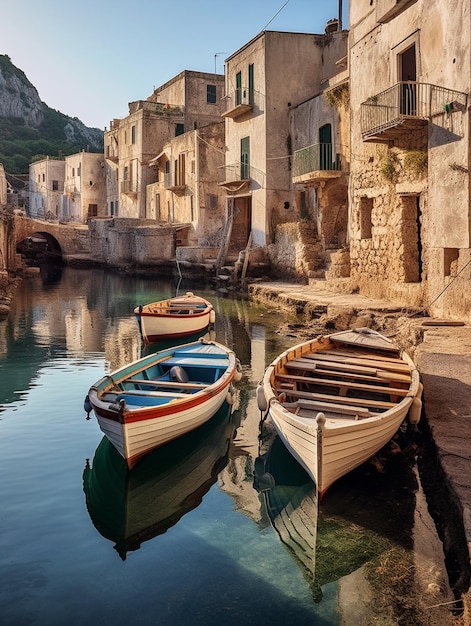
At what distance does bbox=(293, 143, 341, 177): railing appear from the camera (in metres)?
24.1

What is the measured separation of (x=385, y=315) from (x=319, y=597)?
435 inches

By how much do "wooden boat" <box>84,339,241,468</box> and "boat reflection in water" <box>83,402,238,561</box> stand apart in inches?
13.3

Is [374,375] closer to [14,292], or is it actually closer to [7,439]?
[7,439]

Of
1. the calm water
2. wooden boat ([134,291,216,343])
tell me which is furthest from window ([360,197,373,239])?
the calm water

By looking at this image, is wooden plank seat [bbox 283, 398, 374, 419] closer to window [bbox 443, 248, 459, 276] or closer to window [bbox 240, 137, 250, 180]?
window [bbox 443, 248, 459, 276]

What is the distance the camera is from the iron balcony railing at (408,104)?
545 inches

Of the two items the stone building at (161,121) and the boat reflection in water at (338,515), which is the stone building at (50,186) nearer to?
the stone building at (161,121)

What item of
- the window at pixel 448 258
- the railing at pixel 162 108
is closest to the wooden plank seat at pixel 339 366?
the window at pixel 448 258

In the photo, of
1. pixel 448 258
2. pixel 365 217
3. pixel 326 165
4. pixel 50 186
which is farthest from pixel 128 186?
pixel 448 258

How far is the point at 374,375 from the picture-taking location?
9.41m

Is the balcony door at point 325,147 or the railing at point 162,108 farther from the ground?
the railing at point 162,108

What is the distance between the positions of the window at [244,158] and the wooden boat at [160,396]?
67.1 ft

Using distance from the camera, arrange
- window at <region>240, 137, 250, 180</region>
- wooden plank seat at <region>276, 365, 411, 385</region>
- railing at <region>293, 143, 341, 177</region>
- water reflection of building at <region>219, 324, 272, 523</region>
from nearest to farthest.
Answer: water reflection of building at <region>219, 324, 272, 523</region>, wooden plank seat at <region>276, 365, 411, 385</region>, railing at <region>293, 143, 341, 177</region>, window at <region>240, 137, 250, 180</region>

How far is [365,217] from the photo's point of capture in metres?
19.7
